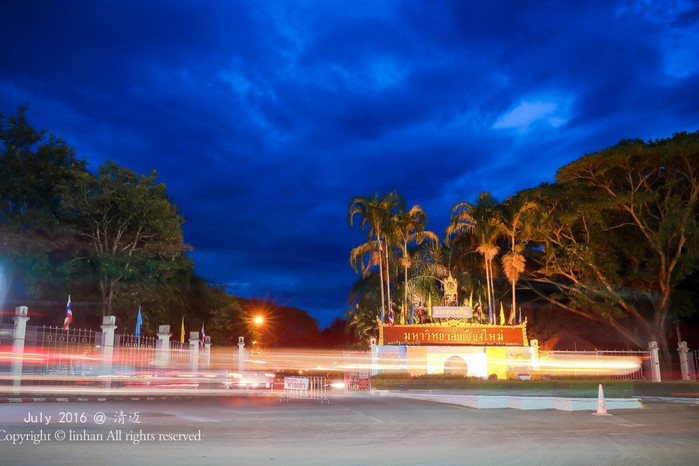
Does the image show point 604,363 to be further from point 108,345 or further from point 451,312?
point 108,345

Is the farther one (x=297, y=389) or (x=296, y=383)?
(x=297, y=389)

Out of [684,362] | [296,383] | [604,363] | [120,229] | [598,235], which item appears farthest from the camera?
[598,235]

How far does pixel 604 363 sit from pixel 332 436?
83.3 feet

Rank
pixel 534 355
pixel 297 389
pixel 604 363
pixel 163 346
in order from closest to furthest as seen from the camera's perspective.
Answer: pixel 297 389
pixel 163 346
pixel 604 363
pixel 534 355

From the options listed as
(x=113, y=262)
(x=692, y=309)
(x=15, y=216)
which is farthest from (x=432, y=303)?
(x=15, y=216)

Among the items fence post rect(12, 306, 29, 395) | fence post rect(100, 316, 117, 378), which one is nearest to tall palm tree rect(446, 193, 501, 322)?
fence post rect(100, 316, 117, 378)

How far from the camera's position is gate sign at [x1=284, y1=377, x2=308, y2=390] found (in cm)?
2392

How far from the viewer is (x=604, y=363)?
32281mm

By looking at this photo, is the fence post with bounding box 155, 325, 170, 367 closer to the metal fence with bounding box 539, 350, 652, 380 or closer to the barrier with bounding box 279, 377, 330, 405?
the barrier with bounding box 279, 377, 330, 405

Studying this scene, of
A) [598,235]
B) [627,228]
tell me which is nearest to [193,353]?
[598,235]

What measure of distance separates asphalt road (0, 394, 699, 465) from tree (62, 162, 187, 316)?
13.2 m

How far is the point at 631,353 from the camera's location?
32875mm

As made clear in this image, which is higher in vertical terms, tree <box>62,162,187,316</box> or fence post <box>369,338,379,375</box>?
tree <box>62,162,187,316</box>

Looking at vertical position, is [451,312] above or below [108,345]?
above
